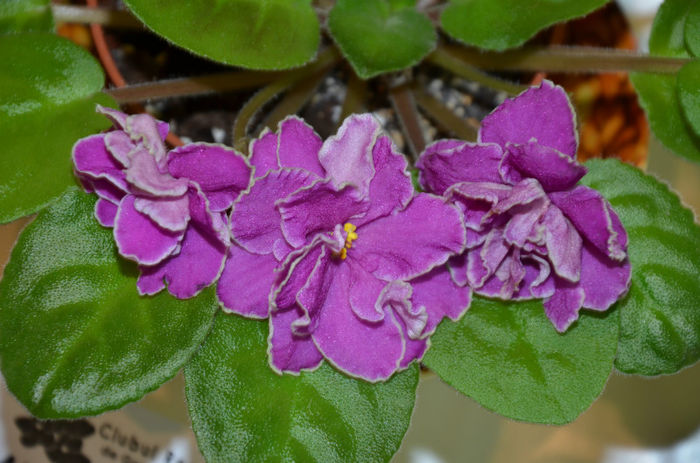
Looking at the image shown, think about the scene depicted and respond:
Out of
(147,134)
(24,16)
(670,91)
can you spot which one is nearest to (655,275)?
(670,91)

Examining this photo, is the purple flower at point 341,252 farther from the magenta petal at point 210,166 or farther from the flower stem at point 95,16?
the flower stem at point 95,16

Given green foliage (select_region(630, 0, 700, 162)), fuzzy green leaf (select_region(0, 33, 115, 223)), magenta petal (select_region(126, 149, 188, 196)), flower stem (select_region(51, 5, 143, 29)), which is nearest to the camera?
magenta petal (select_region(126, 149, 188, 196))

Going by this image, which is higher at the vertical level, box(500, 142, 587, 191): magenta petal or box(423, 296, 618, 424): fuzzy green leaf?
box(500, 142, 587, 191): magenta petal

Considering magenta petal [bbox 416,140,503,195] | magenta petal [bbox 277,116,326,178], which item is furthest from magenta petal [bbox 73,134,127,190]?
magenta petal [bbox 416,140,503,195]

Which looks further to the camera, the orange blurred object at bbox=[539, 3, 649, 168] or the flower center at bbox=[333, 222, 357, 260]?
the orange blurred object at bbox=[539, 3, 649, 168]

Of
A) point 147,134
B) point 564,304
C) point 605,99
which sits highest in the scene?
point 147,134

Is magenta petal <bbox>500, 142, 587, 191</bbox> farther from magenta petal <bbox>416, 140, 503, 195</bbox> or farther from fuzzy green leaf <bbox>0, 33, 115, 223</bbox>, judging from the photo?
fuzzy green leaf <bbox>0, 33, 115, 223</bbox>

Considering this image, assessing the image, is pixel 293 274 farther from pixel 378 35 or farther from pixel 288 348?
pixel 378 35

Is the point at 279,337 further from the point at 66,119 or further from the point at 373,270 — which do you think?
the point at 66,119

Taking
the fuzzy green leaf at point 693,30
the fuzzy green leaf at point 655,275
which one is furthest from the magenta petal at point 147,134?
the fuzzy green leaf at point 693,30
